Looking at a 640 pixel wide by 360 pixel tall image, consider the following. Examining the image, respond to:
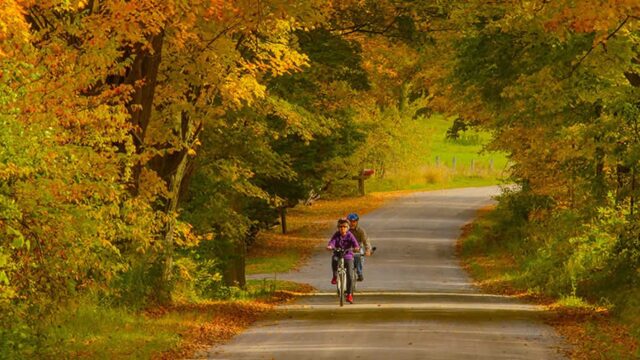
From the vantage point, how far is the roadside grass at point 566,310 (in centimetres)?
1903

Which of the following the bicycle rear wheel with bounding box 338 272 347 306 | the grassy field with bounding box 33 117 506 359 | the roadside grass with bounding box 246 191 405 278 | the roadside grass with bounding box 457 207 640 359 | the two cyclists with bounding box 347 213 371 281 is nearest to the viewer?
the grassy field with bounding box 33 117 506 359

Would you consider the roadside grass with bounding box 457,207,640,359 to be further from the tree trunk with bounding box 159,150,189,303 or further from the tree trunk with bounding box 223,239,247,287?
the tree trunk with bounding box 159,150,189,303

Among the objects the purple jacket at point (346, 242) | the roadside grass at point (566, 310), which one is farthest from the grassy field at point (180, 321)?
the roadside grass at point (566, 310)

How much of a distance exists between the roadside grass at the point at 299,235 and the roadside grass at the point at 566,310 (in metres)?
6.12

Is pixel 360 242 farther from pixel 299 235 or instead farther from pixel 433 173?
pixel 433 173

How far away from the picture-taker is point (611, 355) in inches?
708

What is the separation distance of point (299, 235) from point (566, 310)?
29610 millimetres

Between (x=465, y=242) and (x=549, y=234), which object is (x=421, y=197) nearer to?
(x=465, y=242)

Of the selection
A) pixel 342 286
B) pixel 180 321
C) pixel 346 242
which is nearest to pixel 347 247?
pixel 346 242

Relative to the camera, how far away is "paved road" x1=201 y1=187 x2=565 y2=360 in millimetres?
18172

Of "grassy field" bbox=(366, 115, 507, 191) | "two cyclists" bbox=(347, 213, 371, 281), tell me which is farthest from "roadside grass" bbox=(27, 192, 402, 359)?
"grassy field" bbox=(366, 115, 507, 191)

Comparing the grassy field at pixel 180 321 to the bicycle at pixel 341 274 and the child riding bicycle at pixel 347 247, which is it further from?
the child riding bicycle at pixel 347 247

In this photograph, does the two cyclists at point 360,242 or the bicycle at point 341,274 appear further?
the two cyclists at point 360,242

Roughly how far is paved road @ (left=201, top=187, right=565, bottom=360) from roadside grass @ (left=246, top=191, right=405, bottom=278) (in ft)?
5.51
